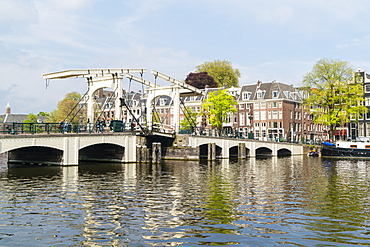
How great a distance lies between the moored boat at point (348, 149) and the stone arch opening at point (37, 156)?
30.3 m

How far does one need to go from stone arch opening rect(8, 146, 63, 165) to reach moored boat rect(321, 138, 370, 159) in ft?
99.4

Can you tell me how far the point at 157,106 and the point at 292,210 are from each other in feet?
203

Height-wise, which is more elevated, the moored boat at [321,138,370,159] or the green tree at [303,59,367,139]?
the green tree at [303,59,367,139]

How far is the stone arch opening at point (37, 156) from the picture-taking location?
1038 inches

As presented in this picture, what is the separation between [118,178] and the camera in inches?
745

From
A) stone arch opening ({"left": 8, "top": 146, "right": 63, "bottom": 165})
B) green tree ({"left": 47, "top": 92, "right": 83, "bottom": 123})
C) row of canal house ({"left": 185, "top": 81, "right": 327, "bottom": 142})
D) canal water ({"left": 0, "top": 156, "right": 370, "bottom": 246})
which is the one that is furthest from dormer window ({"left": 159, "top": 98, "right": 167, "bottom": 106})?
canal water ({"left": 0, "top": 156, "right": 370, "bottom": 246})

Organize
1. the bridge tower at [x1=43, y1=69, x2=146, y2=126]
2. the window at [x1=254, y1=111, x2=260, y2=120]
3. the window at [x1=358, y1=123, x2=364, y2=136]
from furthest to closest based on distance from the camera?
1. the window at [x1=254, y1=111, x2=260, y2=120]
2. the window at [x1=358, y1=123, x2=364, y2=136]
3. the bridge tower at [x1=43, y1=69, x2=146, y2=126]

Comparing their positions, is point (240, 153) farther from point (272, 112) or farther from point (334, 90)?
point (272, 112)

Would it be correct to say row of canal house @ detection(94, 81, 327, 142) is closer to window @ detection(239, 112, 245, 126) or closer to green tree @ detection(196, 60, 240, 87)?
window @ detection(239, 112, 245, 126)

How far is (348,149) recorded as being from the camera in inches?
1641

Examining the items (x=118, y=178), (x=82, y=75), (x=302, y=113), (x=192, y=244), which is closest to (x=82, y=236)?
(x=192, y=244)

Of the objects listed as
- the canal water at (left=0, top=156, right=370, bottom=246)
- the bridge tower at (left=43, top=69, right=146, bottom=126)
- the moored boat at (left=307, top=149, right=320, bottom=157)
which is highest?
the bridge tower at (left=43, top=69, right=146, bottom=126)

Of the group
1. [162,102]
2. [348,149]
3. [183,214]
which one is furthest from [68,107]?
[183,214]

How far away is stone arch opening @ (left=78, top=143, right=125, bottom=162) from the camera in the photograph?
30219 mm
